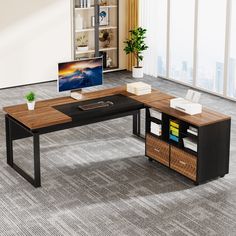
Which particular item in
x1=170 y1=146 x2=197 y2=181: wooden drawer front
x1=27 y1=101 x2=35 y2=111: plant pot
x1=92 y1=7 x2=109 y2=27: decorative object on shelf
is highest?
x1=92 y1=7 x2=109 y2=27: decorative object on shelf

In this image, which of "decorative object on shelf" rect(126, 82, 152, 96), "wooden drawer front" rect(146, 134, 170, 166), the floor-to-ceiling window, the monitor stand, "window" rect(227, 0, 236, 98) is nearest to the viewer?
"wooden drawer front" rect(146, 134, 170, 166)

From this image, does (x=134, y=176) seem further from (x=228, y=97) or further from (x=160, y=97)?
(x=228, y=97)

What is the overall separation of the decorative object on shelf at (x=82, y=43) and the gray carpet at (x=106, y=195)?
3009mm

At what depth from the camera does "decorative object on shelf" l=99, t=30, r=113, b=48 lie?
426 inches

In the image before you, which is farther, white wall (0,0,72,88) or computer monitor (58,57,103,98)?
white wall (0,0,72,88)

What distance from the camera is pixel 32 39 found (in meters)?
9.95

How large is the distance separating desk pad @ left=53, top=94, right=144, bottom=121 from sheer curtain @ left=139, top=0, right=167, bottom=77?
3.48 meters

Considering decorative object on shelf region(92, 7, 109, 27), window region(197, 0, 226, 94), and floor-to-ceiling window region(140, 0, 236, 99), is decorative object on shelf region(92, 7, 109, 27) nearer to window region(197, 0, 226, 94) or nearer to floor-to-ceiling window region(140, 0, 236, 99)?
floor-to-ceiling window region(140, 0, 236, 99)

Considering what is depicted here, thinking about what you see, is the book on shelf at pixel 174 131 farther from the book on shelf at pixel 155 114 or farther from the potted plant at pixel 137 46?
the potted plant at pixel 137 46

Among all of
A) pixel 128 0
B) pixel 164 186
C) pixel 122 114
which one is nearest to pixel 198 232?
pixel 164 186

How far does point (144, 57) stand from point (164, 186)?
4843mm

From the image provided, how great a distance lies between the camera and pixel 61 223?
5539 mm

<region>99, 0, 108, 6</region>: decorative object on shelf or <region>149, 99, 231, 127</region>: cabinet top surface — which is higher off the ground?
<region>99, 0, 108, 6</region>: decorative object on shelf

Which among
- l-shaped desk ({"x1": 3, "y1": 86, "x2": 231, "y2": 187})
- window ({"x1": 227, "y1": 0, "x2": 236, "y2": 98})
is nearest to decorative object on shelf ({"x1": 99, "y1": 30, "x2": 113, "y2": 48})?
window ({"x1": 227, "y1": 0, "x2": 236, "y2": 98})
